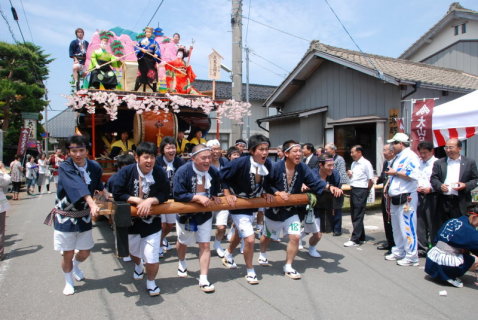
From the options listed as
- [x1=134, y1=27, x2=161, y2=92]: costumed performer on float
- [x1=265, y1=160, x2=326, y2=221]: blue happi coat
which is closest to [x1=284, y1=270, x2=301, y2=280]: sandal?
[x1=265, y1=160, x2=326, y2=221]: blue happi coat

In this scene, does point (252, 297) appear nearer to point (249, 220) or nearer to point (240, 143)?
point (249, 220)

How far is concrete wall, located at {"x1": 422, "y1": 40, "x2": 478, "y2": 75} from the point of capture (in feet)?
48.5

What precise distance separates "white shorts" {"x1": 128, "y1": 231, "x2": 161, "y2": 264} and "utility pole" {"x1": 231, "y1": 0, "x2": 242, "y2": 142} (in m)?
5.77

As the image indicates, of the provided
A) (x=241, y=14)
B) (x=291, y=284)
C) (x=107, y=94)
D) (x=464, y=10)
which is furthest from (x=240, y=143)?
(x=464, y=10)

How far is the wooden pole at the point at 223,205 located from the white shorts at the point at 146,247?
321 millimetres

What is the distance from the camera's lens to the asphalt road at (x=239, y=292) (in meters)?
3.54

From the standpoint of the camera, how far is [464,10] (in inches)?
603

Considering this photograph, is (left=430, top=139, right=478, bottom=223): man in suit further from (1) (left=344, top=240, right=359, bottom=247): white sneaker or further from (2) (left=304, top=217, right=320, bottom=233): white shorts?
(2) (left=304, top=217, right=320, bottom=233): white shorts

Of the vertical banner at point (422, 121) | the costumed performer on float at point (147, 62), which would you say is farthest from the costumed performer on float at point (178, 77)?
the vertical banner at point (422, 121)

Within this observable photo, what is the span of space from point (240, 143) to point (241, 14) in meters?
4.31

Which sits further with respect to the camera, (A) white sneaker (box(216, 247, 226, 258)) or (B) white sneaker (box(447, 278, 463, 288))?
(A) white sneaker (box(216, 247, 226, 258))

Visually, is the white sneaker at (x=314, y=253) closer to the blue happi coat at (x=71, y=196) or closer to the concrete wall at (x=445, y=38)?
the blue happi coat at (x=71, y=196)

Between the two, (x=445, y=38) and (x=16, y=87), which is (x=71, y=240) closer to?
(x=445, y=38)

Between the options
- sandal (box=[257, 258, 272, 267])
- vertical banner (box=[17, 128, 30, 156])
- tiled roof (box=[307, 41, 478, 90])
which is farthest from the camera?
vertical banner (box=[17, 128, 30, 156])
